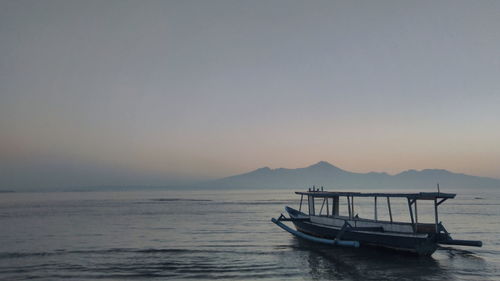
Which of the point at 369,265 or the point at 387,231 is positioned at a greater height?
the point at 387,231

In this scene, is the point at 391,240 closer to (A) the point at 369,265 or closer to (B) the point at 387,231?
(B) the point at 387,231

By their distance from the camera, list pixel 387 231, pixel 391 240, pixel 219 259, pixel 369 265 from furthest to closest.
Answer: pixel 387 231, pixel 391 240, pixel 219 259, pixel 369 265

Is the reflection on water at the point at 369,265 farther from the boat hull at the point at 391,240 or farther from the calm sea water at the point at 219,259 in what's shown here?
the boat hull at the point at 391,240

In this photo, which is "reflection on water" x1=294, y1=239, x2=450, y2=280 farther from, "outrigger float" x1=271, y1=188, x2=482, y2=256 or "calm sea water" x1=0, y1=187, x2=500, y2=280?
"outrigger float" x1=271, y1=188, x2=482, y2=256

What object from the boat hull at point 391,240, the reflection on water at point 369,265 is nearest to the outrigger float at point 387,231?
the boat hull at point 391,240

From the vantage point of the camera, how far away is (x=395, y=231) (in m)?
23.5

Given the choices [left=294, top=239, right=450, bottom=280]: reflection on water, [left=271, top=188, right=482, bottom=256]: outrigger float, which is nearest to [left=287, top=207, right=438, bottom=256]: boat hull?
[left=271, top=188, right=482, bottom=256]: outrigger float

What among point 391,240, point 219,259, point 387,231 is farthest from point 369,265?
point 219,259

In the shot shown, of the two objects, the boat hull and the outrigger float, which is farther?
the boat hull

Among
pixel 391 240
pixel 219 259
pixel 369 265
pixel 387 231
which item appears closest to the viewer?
pixel 369 265

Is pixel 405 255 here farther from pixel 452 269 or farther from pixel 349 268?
pixel 349 268

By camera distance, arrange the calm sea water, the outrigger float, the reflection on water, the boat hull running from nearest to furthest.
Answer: the reflection on water
the calm sea water
the outrigger float
the boat hull

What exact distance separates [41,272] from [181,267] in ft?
22.0

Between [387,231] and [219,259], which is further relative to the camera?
[387,231]
